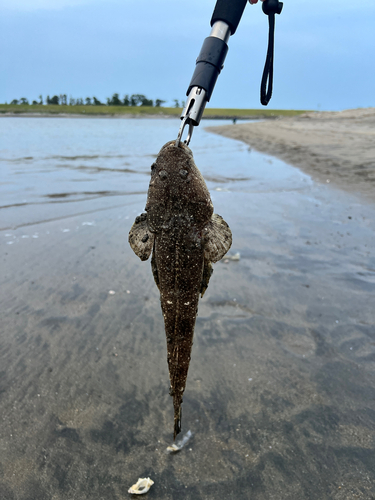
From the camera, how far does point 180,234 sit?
5.99 ft

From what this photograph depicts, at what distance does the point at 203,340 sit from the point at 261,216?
4.82 metres

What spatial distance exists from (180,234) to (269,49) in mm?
1593

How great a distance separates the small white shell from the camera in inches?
95.7

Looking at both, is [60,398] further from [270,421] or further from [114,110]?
[114,110]

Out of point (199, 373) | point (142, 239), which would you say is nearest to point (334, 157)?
point (199, 373)

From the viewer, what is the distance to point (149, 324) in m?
4.09

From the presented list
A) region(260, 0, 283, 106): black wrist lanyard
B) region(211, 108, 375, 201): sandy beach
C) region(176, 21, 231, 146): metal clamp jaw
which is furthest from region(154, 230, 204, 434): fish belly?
region(211, 108, 375, 201): sandy beach

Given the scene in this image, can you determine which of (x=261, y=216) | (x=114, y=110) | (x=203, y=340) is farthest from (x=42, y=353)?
(x=114, y=110)

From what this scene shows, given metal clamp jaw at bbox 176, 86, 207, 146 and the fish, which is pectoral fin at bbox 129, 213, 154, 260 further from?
metal clamp jaw at bbox 176, 86, 207, 146

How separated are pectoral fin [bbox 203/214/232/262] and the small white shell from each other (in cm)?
184

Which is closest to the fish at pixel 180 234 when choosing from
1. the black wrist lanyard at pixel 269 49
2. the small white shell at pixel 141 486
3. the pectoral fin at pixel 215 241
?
the pectoral fin at pixel 215 241

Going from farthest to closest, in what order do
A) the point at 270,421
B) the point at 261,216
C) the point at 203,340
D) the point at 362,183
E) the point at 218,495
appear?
the point at 362,183
the point at 261,216
the point at 203,340
the point at 270,421
the point at 218,495

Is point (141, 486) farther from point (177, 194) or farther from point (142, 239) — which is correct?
point (177, 194)

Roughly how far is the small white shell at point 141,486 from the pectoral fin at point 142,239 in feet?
5.80
